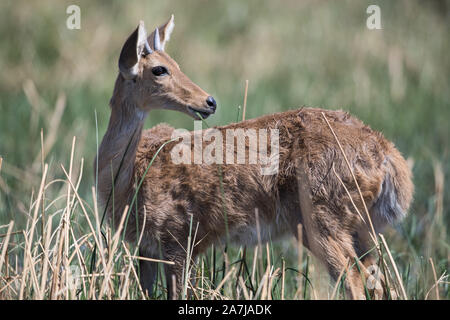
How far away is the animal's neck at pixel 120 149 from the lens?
4777 mm

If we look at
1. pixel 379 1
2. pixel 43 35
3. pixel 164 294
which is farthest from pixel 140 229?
pixel 379 1

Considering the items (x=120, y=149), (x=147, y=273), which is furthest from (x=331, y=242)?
(x=120, y=149)

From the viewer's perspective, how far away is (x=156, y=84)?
467cm

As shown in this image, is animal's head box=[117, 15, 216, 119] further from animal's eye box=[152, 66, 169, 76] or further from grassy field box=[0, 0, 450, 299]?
grassy field box=[0, 0, 450, 299]

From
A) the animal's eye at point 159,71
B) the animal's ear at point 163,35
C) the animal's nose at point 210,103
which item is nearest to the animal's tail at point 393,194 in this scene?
the animal's nose at point 210,103

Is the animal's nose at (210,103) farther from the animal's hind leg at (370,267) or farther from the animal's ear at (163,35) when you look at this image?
the animal's hind leg at (370,267)

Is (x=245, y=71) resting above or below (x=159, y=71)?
above

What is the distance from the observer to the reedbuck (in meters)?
4.64

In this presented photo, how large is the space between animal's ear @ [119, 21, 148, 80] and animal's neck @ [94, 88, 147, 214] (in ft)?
0.71

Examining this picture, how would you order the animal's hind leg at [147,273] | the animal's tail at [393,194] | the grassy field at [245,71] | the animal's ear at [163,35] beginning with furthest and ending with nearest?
the grassy field at [245,71]
the animal's hind leg at [147,273]
the animal's ear at [163,35]
the animal's tail at [393,194]

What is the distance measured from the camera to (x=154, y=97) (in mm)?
4691

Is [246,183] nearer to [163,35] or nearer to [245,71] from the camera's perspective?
[163,35]

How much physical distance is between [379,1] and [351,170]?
34.5ft

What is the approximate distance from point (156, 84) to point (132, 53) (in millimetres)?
269
